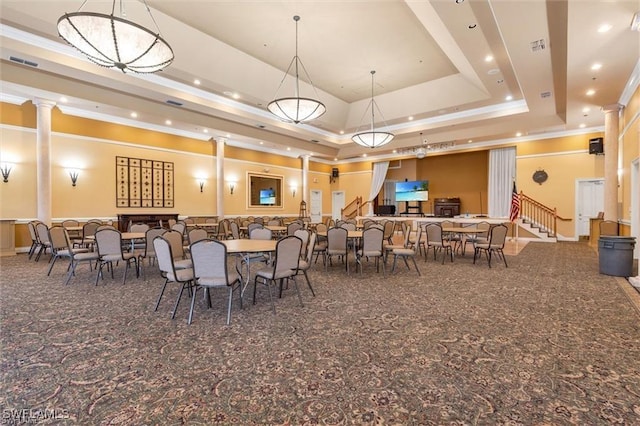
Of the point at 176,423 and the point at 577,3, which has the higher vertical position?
the point at 577,3

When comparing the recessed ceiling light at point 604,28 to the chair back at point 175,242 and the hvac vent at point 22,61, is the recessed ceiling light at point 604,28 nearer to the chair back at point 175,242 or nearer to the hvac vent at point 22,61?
the chair back at point 175,242

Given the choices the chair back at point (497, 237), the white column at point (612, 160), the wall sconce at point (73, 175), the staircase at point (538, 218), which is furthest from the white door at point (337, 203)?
the wall sconce at point (73, 175)

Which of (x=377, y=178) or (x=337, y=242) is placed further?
(x=377, y=178)

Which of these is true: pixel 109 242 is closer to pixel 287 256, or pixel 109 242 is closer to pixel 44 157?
pixel 287 256

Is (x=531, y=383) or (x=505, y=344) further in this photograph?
(x=505, y=344)

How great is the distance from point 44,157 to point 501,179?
51.9 ft

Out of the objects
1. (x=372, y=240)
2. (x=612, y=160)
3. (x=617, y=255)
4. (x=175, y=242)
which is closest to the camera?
(x=175, y=242)

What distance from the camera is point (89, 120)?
957 cm

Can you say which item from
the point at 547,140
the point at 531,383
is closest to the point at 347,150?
the point at 547,140

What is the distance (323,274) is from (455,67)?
679cm

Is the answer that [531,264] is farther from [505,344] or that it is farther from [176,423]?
[176,423]

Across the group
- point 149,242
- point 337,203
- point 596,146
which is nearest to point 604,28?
point 596,146

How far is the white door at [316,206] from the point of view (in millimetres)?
17380

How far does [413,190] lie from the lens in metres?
15.8
